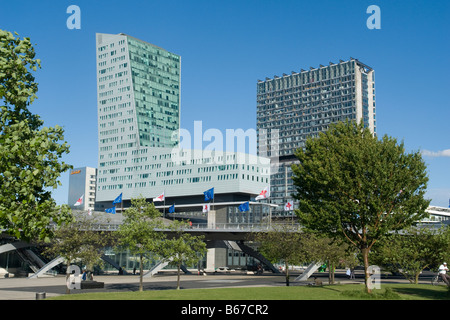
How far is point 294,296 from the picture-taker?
108 ft

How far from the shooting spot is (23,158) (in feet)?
59.1

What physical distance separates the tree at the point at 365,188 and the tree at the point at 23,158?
2133 centimetres

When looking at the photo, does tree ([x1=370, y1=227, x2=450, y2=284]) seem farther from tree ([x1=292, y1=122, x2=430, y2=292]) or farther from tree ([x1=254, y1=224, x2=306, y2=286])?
tree ([x1=292, y1=122, x2=430, y2=292])

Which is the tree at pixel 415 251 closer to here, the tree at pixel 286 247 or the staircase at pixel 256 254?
the tree at pixel 286 247

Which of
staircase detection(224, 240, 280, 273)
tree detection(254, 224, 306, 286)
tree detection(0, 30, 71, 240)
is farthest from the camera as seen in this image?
staircase detection(224, 240, 280, 273)

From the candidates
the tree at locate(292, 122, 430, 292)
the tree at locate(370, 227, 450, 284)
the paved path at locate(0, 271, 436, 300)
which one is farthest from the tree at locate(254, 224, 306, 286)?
the tree at locate(292, 122, 430, 292)

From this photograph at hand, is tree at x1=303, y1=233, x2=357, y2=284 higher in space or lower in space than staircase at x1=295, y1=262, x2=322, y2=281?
higher

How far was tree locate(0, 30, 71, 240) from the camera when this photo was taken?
16.3 metres

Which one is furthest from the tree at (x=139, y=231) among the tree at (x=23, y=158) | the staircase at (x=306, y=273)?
the staircase at (x=306, y=273)

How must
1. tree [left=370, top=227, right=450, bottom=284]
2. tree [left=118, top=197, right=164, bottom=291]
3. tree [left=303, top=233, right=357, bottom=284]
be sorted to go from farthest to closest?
tree [left=303, top=233, right=357, bottom=284]
tree [left=370, top=227, right=450, bottom=284]
tree [left=118, top=197, right=164, bottom=291]

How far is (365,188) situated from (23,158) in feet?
79.2

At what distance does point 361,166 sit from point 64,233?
1216 inches

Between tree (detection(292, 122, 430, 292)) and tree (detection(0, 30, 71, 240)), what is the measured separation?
21329mm
